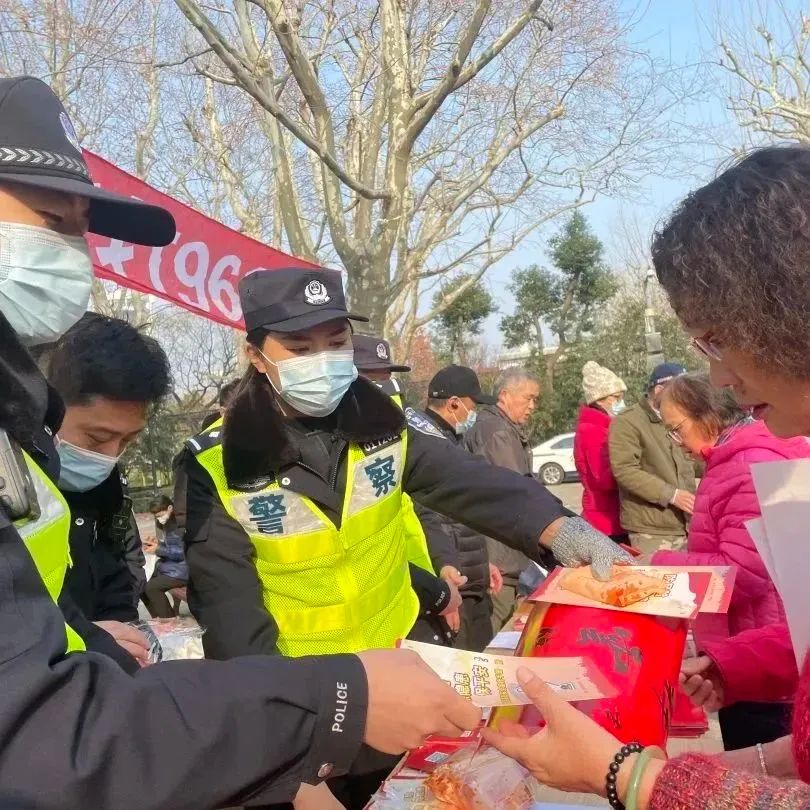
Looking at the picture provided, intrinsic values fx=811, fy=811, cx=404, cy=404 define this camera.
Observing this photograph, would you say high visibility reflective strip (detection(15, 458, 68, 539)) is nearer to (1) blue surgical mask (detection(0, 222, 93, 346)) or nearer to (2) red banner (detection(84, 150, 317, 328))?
(1) blue surgical mask (detection(0, 222, 93, 346))

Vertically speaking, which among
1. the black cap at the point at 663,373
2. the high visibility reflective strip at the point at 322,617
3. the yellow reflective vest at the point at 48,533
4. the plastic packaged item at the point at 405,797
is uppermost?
the black cap at the point at 663,373

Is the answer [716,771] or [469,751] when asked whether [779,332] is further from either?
[469,751]

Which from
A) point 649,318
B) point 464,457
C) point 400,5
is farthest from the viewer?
point 649,318

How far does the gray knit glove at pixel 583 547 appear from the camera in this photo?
5.96 feet

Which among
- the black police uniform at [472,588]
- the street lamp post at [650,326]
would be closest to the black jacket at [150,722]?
the black police uniform at [472,588]

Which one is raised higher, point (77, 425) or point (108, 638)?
point (77, 425)

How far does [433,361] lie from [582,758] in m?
28.6

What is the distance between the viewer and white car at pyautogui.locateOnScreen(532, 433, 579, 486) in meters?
18.4

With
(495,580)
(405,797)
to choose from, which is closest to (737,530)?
(405,797)

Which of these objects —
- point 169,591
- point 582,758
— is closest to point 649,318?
point 169,591

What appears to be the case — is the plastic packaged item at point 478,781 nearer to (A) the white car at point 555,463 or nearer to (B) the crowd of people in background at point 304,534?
(B) the crowd of people in background at point 304,534

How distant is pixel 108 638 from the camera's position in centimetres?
179

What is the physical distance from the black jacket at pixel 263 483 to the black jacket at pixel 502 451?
117 inches

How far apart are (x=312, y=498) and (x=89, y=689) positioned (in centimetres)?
118
